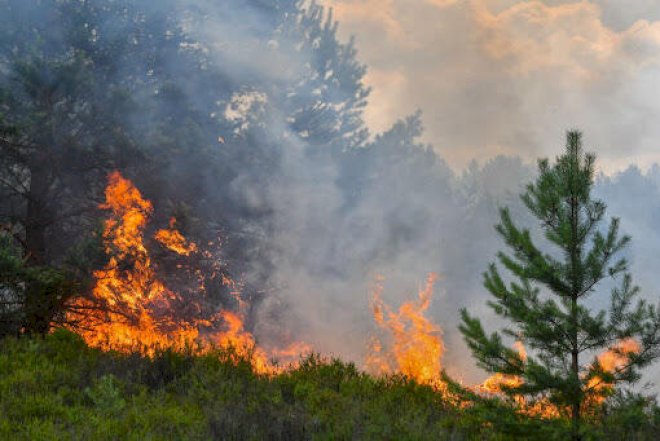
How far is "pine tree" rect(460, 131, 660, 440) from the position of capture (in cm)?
580

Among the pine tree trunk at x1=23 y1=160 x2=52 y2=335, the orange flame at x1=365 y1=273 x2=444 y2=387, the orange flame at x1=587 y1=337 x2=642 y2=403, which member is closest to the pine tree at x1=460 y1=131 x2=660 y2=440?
the orange flame at x1=587 y1=337 x2=642 y2=403

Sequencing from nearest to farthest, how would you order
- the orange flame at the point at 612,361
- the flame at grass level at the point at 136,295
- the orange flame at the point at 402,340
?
the orange flame at the point at 612,361 < the flame at grass level at the point at 136,295 < the orange flame at the point at 402,340

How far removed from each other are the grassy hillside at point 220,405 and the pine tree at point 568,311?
0.35 metres

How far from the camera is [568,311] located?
602 centimetres

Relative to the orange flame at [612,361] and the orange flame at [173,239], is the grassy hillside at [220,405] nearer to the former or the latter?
the orange flame at [612,361]

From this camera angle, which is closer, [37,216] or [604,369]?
[604,369]

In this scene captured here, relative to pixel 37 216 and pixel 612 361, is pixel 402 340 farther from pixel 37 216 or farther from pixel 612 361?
pixel 612 361

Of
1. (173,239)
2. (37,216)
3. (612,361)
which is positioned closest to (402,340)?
(173,239)

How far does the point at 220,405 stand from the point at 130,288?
28.1 feet

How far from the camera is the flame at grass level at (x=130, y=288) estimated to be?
1373cm

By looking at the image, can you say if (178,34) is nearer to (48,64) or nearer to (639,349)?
(48,64)

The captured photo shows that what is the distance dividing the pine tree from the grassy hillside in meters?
0.35

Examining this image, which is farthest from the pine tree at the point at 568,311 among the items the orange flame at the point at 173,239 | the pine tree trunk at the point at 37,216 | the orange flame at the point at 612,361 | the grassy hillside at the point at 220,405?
the orange flame at the point at 173,239

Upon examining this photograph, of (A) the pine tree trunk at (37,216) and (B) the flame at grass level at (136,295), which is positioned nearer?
(A) the pine tree trunk at (37,216)
